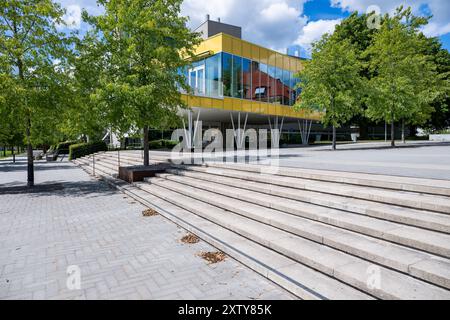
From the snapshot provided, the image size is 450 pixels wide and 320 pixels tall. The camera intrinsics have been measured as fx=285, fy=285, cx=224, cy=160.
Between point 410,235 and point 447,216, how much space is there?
2.29 feet

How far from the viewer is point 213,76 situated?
2295 cm

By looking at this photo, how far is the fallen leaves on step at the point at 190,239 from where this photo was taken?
5.38m

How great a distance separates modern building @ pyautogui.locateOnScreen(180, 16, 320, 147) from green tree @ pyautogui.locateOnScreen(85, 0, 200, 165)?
6504 millimetres

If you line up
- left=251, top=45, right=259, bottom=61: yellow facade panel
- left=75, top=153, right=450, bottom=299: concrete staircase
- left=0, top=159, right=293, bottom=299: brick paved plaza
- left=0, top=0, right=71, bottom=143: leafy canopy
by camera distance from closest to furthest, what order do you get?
left=75, top=153, right=450, bottom=299: concrete staircase < left=0, top=159, right=293, bottom=299: brick paved plaza < left=0, top=0, right=71, bottom=143: leafy canopy < left=251, top=45, right=259, bottom=61: yellow facade panel

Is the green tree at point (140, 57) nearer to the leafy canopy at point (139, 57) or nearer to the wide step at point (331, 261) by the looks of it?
the leafy canopy at point (139, 57)

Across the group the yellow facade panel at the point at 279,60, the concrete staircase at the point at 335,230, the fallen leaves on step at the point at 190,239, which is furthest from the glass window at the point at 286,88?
the fallen leaves on step at the point at 190,239

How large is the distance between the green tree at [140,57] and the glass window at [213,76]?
9.19 meters

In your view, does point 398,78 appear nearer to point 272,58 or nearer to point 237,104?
point 272,58

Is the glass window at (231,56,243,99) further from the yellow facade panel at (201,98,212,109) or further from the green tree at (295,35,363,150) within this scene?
the green tree at (295,35,363,150)

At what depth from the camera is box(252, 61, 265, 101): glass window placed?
2556 cm

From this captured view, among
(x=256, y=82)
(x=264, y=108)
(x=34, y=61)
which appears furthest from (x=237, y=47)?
(x=34, y=61)

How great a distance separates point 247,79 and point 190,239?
21.4 metres

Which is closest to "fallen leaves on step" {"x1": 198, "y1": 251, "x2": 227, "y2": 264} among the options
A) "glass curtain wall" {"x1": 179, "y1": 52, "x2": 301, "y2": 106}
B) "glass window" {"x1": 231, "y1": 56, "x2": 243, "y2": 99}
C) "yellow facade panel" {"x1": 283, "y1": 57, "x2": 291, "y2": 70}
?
"glass curtain wall" {"x1": 179, "y1": 52, "x2": 301, "y2": 106}
